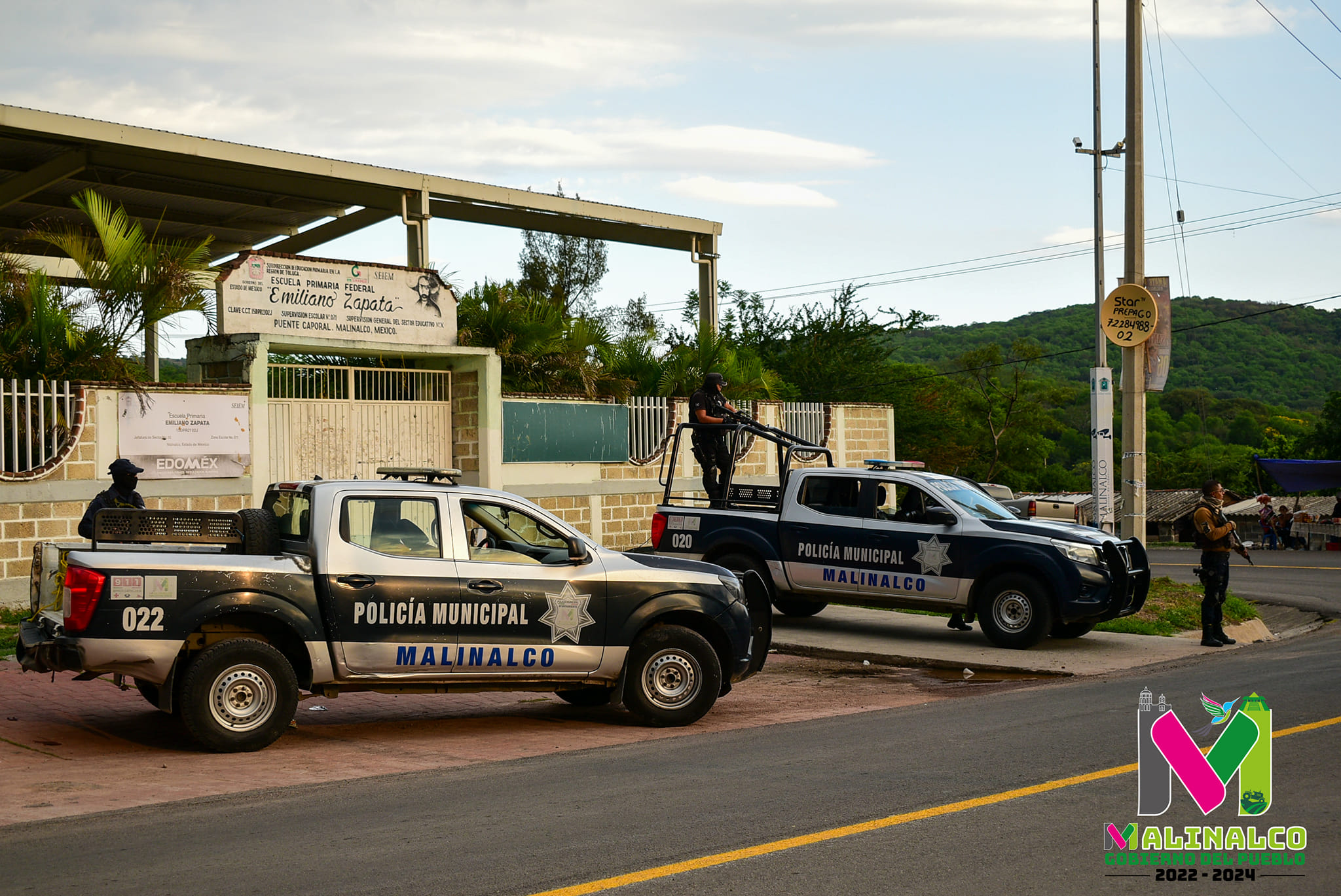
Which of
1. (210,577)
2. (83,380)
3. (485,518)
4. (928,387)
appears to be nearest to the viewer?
(210,577)

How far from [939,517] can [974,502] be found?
→ 60cm

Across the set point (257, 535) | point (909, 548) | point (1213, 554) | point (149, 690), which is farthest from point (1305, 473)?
point (149, 690)

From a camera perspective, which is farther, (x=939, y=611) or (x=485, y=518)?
(x=939, y=611)

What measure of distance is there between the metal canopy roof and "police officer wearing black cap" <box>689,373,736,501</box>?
6.83m

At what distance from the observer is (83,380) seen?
1502 centimetres

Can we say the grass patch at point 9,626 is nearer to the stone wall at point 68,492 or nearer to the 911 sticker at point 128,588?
the stone wall at point 68,492

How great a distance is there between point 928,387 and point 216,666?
42.8 metres

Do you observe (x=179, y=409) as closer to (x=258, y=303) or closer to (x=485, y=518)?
(x=258, y=303)

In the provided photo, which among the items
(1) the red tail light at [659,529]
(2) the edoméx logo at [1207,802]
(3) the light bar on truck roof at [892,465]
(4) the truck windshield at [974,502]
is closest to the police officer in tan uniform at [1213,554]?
(4) the truck windshield at [974,502]

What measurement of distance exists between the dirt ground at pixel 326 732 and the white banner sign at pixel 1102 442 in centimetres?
553

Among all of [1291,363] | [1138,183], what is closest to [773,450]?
[1138,183]

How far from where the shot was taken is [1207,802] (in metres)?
6.54

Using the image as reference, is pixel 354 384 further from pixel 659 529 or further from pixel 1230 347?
pixel 1230 347

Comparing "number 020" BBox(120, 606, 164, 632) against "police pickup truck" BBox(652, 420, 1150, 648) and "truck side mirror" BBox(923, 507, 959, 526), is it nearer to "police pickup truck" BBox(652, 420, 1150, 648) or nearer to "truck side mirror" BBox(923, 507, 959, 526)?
"police pickup truck" BBox(652, 420, 1150, 648)
